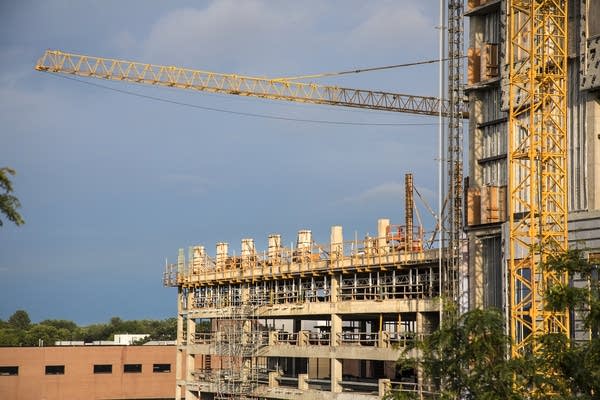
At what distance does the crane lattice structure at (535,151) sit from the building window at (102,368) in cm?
6029

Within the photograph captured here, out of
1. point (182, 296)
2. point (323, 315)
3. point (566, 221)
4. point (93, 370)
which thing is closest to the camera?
point (566, 221)

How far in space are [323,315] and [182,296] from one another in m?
24.5

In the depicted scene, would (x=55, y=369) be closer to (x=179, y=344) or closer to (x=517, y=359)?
(x=179, y=344)

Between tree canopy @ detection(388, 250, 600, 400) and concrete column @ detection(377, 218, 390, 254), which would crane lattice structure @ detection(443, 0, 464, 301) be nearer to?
concrete column @ detection(377, 218, 390, 254)

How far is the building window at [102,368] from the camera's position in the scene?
104m

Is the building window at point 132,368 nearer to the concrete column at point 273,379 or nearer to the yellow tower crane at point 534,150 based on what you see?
the concrete column at point 273,379

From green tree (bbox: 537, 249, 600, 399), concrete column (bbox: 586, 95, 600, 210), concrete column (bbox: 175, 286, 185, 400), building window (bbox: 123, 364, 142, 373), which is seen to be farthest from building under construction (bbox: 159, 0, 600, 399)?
building window (bbox: 123, 364, 142, 373)

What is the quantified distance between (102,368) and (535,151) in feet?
209

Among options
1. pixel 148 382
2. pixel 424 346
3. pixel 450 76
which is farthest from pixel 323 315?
pixel 424 346

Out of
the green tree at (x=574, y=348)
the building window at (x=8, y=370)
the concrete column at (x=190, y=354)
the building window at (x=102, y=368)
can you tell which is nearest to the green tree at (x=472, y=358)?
the green tree at (x=574, y=348)

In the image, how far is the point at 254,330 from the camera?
82.5 meters

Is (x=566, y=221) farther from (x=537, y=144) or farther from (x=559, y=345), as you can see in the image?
(x=559, y=345)

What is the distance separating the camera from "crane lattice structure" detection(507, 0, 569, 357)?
169 ft

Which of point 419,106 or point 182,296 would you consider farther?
point 419,106
